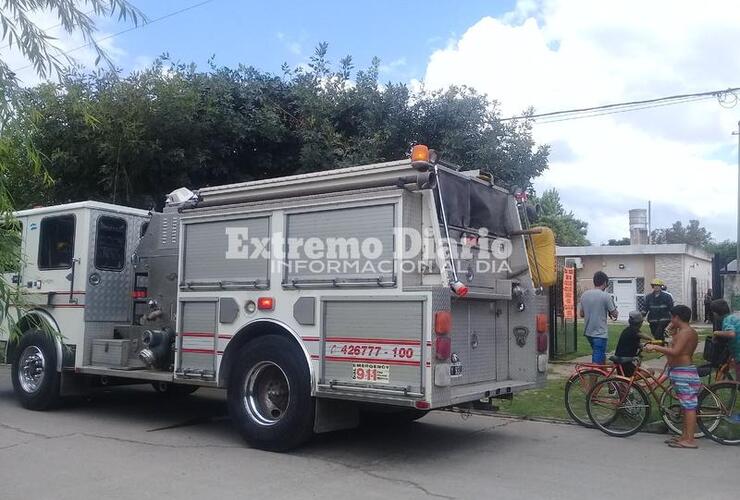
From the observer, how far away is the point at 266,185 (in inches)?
309

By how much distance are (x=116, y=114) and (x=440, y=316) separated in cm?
877

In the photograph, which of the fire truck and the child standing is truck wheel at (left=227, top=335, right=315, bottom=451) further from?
the child standing

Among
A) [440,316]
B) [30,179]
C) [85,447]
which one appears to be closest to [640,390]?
[440,316]

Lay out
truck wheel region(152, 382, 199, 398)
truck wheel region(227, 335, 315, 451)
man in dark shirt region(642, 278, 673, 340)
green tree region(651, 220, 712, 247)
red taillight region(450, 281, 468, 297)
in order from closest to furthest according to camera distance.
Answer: red taillight region(450, 281, 468, 297) → truck wheel region(227, 335, 315, 451) → truck wheel region(152, 382, 199, 398) → man in dark shirt region(642, 278, 673, 340) → green tree region(651, 220, 712, 247)

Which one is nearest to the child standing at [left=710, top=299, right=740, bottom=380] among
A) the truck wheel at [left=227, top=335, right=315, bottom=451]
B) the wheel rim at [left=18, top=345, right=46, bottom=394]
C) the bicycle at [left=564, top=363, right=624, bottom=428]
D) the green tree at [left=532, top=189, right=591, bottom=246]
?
the bicycle at [left=564, top=363, right=624, bottom=428]

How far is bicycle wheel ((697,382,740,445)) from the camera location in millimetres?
7871

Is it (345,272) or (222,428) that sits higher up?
(345,272)

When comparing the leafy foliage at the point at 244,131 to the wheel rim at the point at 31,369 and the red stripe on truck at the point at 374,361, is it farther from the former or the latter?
the red stripe on truck at the point at 374,361

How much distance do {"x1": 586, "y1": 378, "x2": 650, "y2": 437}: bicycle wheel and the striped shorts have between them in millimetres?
544

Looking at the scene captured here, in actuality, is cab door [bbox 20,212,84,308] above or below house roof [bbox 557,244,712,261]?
below

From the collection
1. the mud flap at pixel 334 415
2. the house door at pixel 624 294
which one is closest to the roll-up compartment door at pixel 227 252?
the mud flap at pixel 334 415

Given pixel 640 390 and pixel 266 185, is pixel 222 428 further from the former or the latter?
pixel 640 390

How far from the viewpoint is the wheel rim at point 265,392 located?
24.4 ft

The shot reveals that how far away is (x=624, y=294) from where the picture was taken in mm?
31312
